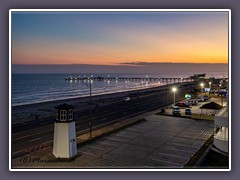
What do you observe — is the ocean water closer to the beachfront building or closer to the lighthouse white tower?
the lighthouse white tower

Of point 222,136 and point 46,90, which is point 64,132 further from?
point 46,90

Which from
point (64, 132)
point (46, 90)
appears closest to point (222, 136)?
point (64, 132)

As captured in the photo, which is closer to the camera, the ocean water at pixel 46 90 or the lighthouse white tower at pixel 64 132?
the lighthouse white tower at pixel 64 132

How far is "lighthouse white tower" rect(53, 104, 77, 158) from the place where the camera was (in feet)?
29.5

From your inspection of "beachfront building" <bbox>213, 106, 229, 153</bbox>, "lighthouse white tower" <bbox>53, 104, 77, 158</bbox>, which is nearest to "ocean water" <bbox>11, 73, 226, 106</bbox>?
"lighthouse white tower" <bbox>53, 104, 77, 158</bbox>

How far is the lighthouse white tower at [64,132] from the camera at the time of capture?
898cm

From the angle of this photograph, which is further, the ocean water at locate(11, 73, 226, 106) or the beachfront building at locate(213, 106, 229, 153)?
the ocean water at locate(11, 73, 226, 106)

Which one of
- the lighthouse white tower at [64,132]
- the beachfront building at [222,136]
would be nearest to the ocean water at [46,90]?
the lighthouse white tower at [64,132]

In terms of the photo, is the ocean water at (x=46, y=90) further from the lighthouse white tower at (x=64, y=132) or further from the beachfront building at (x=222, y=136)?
the beachfront building at (x=222, y=136)

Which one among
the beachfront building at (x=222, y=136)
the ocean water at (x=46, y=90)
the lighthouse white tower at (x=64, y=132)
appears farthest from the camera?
the ocean water at (x=46, y=90)

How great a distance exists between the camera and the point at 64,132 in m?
9.05
